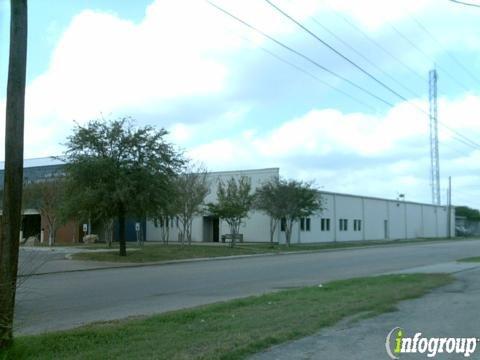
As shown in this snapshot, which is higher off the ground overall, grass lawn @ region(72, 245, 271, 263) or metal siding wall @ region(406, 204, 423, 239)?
metal siding wall @ region(406, 204, 423, 239)

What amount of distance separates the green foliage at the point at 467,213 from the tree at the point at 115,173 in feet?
330

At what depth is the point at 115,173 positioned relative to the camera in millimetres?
31031

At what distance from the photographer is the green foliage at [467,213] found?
11962 centimetres

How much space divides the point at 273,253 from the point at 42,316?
98.9 ft

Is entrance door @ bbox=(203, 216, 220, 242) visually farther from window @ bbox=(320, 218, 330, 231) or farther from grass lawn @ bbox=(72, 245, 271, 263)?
grass lawn @ bbox=(72, 245, 271, 263)

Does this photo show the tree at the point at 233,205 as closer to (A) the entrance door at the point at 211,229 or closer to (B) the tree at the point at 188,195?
(B) the tree at the point at 188,195

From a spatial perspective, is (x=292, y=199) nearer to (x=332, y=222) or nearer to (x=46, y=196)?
(x=332, y=222)

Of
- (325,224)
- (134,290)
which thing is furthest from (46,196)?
(134,290)

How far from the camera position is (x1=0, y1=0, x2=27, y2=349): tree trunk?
733 centimetres

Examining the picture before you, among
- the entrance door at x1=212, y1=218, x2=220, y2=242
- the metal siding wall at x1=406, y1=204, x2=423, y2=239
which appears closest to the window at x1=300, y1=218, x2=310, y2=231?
the entrance door at x1=212, y1=218, x2=220, y2=242

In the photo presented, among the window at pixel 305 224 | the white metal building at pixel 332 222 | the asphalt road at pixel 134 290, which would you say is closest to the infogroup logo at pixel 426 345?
the asphalt road at pixel 134 290

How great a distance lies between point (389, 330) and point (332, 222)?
56.3 m

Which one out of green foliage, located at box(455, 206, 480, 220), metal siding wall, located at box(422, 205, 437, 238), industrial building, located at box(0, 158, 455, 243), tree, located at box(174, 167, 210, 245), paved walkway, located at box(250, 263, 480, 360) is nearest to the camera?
paved walkway, located at box(250, 263, 480, 360)

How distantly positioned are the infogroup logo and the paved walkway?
10 cm
